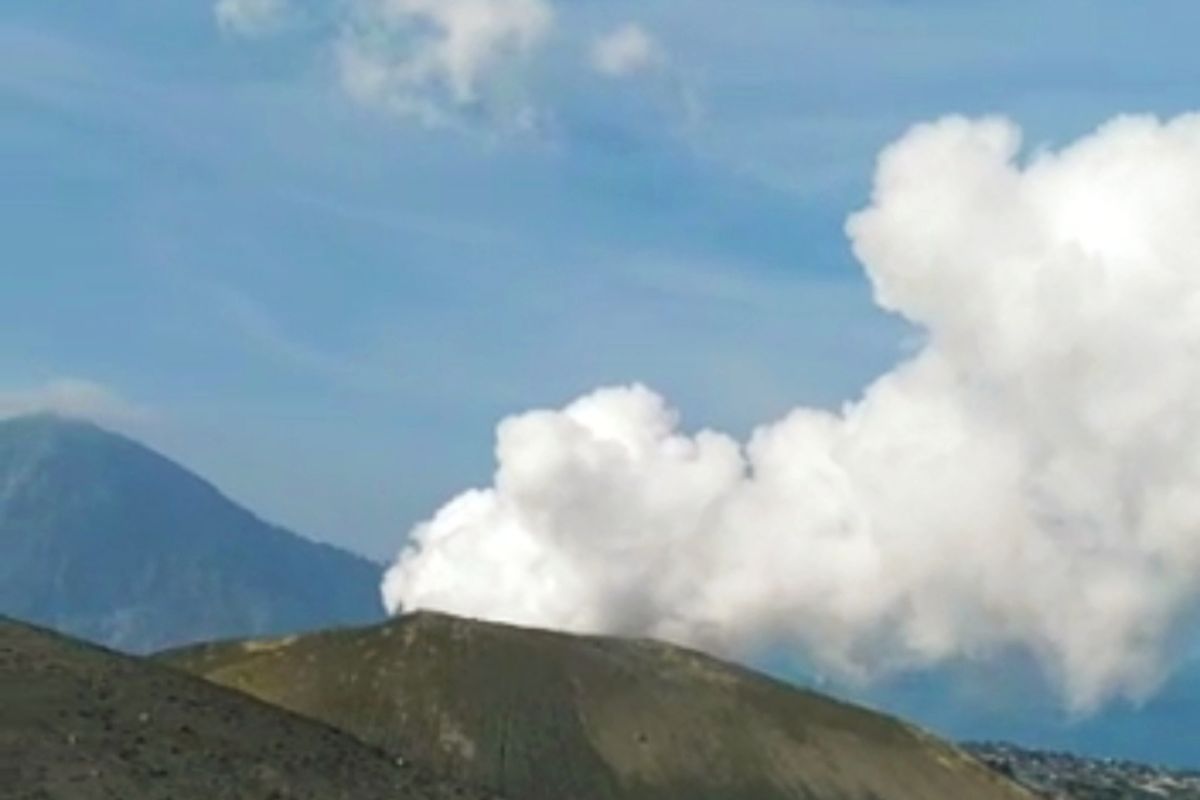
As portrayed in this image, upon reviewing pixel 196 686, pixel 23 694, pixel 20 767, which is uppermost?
pixel 196 686

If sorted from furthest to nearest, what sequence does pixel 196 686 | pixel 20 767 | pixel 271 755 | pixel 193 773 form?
1. pixel 196 686
2. pixel 271 755
3. pixel 193 773
4. pixel 20 767

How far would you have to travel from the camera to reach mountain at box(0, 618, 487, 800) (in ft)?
413

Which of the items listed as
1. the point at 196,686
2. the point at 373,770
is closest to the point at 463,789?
the point at 373,770

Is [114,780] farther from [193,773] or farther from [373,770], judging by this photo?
[373,770]

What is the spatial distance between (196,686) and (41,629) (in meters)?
15.3

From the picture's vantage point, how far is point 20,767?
124 metres

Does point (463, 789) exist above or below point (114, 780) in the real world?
above

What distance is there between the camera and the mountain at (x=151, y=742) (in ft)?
413

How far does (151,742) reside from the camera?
13750 cm

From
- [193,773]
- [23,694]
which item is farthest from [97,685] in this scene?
[193,773]

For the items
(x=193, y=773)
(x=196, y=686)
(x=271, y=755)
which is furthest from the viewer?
(x=196, y=686)

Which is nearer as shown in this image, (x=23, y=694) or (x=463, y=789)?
(x=23, y=694)

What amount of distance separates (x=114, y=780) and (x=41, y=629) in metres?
47.1

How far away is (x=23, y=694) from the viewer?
141250 mm
